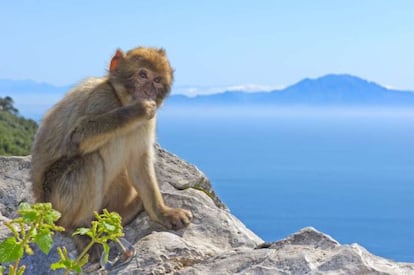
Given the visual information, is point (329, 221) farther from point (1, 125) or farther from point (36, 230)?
point (36, 230)

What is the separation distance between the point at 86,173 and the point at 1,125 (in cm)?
5265

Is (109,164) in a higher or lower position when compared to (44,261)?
higher

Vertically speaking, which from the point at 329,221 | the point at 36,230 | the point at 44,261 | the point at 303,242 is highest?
the point at 36,230

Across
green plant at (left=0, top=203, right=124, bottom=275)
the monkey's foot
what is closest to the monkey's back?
the monkey's foot

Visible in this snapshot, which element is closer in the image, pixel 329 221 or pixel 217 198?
pixel 217 198

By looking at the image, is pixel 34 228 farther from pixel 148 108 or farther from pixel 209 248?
pixel 148 108

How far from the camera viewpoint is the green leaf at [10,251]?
309 centimetres

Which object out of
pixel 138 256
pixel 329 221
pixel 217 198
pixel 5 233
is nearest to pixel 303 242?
pixel 138 256

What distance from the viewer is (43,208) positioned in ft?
9.79

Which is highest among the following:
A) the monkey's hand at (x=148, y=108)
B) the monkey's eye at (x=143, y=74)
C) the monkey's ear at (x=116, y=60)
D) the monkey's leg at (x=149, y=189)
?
the monkey's ear at (x=116, y=60)

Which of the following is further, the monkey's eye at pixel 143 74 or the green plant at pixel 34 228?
the monkey's eye at pixel 143 74

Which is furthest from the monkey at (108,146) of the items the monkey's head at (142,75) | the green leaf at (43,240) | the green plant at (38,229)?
the green leaf at (43,240)

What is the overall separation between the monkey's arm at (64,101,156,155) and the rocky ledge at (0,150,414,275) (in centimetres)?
71

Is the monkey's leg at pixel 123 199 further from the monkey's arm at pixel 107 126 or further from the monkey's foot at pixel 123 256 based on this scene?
the monkey's foot at pixel 123 256
